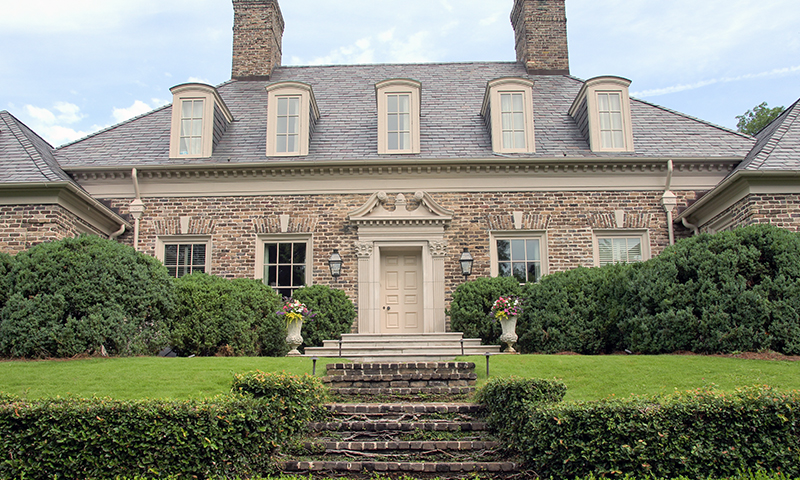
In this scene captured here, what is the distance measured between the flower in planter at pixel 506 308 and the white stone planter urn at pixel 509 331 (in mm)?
91

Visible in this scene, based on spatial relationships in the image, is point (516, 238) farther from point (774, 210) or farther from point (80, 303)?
point (80, 303)

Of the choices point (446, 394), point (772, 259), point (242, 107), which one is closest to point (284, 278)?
point (242, 107)

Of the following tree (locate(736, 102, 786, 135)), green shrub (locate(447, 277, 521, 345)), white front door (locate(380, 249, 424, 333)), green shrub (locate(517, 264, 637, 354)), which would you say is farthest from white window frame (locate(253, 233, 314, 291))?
tree (locate(736, 102, 786, 135))

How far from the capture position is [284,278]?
13977 millimetres

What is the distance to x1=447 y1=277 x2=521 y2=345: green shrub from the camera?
12352mm

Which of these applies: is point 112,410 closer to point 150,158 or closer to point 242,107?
point 150,158

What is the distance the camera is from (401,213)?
45.4 ft

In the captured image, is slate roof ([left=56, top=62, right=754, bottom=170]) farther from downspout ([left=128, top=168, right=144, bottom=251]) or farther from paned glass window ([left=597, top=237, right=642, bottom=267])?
paned glass window ([left=597, top=237, right=642, bottom=267])

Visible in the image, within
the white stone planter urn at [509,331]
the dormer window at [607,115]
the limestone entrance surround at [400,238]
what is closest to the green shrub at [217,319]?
the limestone entrance surround at [400,238]

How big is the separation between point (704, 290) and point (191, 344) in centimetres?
903

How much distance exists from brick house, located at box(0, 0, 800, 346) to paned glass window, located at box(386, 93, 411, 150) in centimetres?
4

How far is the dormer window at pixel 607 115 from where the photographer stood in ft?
48.1

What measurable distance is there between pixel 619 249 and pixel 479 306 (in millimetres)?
3915

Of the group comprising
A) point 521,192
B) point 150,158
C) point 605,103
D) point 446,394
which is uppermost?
point 605,103
